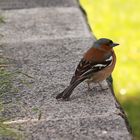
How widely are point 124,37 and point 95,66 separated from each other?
215 inches

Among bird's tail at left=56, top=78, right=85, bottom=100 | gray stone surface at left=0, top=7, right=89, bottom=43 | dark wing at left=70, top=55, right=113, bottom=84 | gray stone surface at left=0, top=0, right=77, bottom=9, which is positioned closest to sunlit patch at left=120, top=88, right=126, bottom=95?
gray stone surface at left=0, top=0, right=77, bottom=9

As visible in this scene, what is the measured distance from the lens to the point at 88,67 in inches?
194

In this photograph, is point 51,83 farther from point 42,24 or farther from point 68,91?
point 42,24

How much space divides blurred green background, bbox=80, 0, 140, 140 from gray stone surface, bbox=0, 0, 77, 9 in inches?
66.9

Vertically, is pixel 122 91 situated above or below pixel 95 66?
below

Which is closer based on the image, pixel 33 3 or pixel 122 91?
pixel 33 3

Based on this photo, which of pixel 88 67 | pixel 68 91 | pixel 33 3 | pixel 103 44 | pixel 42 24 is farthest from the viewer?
pixel 33 3

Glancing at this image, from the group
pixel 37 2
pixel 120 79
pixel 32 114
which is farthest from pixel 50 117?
pixel 120 79

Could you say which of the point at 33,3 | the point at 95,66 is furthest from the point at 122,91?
the point at 95,66

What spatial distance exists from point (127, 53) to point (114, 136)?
6117 mm

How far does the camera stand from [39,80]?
481 centimetres

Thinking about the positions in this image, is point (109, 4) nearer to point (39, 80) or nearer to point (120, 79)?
point (120, 79)

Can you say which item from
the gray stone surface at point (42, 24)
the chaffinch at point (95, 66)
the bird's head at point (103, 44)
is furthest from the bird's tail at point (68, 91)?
the gray stone surface at point (42, 24)

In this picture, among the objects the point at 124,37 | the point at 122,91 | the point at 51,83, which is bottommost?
the point at 124,37
